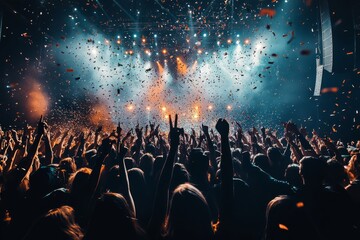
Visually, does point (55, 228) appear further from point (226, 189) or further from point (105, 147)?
point (226, 189)

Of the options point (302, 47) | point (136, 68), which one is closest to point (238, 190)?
point (302, 47)

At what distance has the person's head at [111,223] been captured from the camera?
1415 mm

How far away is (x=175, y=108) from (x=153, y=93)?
148 inches

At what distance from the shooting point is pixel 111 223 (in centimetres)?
145

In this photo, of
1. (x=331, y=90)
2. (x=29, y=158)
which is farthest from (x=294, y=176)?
(x=331, y=90)

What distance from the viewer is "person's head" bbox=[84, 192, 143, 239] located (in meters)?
1.42

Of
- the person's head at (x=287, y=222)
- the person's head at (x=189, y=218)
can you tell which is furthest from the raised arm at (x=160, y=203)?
the person's head at (x=287, y=222)

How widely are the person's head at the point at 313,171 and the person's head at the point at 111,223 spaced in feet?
5.43

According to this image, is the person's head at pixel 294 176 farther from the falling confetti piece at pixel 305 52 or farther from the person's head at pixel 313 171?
the falling confetti piece at pixel 305 52

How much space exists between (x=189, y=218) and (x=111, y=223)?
1.93 ft

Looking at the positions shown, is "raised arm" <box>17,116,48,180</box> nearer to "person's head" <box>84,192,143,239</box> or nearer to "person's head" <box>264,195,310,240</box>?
"person's head" <box>84,192,143,239</box>

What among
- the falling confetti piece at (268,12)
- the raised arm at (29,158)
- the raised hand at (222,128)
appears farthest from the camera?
the falling confetti piece at (268,12)

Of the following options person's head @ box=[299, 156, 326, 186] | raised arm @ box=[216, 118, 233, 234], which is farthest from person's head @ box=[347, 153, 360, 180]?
raised arm @ box=[216, 118, 233, 234]

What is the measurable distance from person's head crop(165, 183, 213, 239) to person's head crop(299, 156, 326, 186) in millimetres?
1081
